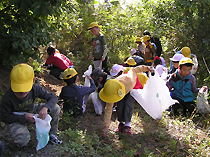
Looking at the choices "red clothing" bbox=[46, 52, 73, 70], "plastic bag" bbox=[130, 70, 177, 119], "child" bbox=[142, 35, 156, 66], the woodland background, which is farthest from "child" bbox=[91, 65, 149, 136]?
"child" bbox=[142, 35, 156, 66]

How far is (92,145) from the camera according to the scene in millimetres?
3389

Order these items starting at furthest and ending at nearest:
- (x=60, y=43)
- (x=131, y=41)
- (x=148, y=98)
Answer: (x=131, y=41)
(x=60, y=43)
(x=148, y=98)

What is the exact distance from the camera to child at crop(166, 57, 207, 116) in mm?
4625

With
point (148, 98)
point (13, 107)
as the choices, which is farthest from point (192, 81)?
point (13, 107)

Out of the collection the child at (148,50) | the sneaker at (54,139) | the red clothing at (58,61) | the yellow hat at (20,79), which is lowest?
the sneaker at (54,139)

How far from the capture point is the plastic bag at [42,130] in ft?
9.12

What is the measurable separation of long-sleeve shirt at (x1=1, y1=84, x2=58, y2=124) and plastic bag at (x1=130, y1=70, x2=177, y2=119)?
1.75m

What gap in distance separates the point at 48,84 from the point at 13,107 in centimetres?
307

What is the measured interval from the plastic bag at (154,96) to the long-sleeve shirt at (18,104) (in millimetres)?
1755

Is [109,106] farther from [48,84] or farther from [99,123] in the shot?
[48,84]

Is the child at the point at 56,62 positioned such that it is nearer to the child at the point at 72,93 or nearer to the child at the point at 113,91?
the child at the point at 72,93

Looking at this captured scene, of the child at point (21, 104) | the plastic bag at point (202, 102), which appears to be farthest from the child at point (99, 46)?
the child at point (21, 104)

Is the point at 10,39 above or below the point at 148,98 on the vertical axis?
above

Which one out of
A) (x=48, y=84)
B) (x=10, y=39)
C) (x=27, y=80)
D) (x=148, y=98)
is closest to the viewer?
(x=27, y=80)
